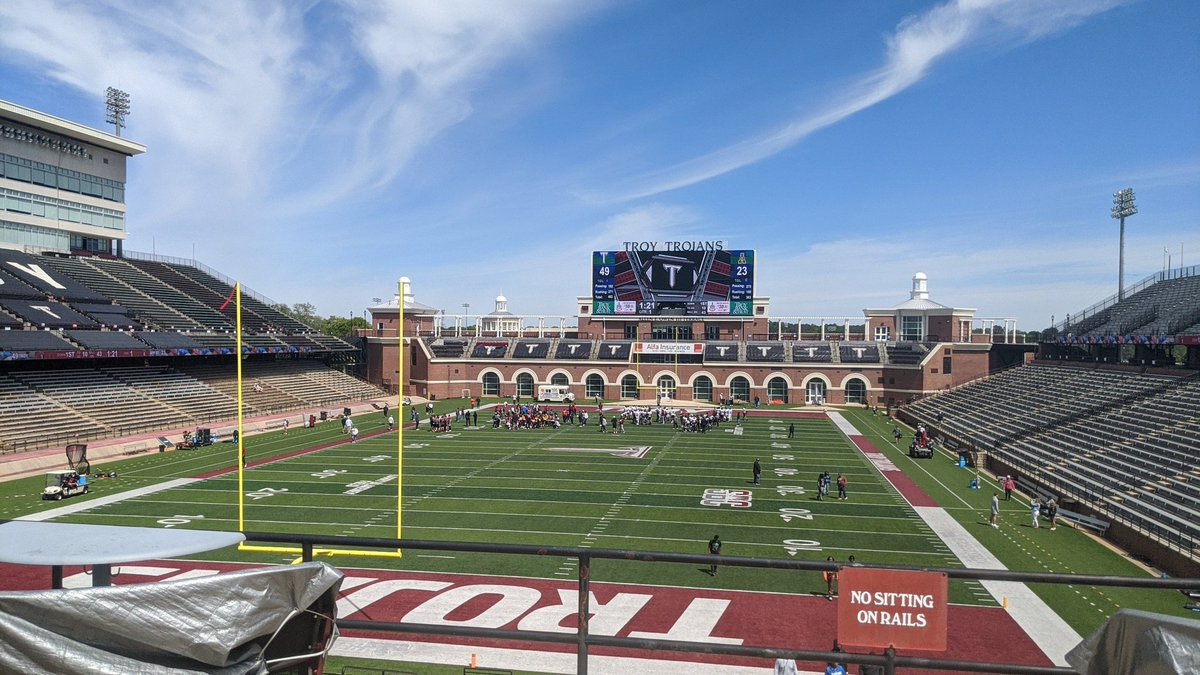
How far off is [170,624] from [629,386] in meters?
62.7

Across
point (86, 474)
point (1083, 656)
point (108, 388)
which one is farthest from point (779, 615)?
point (108, 388)

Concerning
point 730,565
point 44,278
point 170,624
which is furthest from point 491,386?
point 730,565

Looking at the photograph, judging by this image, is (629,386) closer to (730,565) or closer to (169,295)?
(169,295)

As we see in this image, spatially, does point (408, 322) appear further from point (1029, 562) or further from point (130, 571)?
point (1029, 562)

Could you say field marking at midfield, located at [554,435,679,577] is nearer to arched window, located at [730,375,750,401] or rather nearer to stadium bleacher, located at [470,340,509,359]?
arched window, located at [730,375,750,401]

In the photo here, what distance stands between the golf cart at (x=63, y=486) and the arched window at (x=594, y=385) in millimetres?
43690

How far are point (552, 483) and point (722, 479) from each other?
695 cm

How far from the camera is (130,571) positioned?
17281mm

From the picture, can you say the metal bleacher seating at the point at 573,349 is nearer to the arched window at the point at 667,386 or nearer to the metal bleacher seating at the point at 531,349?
the metal bleacher seating at the point at 531,349

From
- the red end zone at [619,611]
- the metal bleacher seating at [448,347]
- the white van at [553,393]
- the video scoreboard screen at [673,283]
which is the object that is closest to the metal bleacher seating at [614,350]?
the video scoreboard screen at [673,283]

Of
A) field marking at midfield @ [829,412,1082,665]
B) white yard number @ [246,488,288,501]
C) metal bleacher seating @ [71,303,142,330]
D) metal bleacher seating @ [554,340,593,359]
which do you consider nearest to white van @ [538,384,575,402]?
metal bleacher seating @ [554,340,593,359]

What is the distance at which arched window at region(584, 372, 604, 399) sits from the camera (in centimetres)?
6625

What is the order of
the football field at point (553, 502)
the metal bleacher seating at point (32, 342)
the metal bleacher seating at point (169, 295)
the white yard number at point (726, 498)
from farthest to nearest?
the metal bleacher seating at point (169, 295), the metal bleacher seating at point (32, 342), the white yard number at point (726, 498), the football field at point (553, 502)

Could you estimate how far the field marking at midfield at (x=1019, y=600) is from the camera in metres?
14.2
